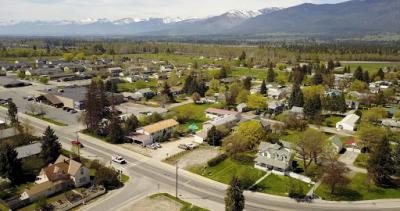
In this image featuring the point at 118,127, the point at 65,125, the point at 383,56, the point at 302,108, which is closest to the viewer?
the point at 118,127

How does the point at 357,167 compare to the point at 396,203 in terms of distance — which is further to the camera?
the point at 357,167

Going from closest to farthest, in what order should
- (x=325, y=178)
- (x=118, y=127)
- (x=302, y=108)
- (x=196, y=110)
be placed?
1. (x=325, y=178)
2. (x=118, y=127)
3. (x=302, y=108)
4. (x=196, y=110)

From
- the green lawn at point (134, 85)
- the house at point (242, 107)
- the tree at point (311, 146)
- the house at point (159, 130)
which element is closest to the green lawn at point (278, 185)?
the tree at point (311, 146)

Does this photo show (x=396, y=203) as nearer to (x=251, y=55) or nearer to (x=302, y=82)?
(x=302, y=82)

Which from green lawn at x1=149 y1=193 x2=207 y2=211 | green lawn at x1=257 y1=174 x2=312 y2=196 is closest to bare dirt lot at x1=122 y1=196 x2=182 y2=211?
green lawn at x1=149 y1=193 x2=207 y2=211

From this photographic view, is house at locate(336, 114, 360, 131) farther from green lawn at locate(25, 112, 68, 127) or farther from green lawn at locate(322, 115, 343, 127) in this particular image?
green lawn at locate(25, 112, 68, 127)

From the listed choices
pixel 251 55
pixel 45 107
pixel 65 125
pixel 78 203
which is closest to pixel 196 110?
pixel 65 125

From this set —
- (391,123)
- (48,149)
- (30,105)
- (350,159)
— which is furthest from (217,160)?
(30,105)
